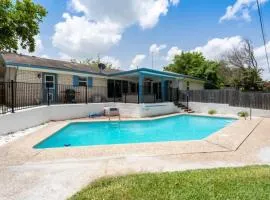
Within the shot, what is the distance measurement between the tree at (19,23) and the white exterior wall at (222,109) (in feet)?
51.1

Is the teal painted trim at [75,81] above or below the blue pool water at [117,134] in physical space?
above

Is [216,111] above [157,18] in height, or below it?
below

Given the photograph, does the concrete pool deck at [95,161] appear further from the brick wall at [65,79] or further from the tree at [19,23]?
the brick wall at [65,79]

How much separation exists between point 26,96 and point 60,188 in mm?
12172

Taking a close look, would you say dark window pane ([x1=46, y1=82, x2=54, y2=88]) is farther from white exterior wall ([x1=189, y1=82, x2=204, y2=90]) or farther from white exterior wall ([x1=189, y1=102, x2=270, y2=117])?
white exterior wall ([x1=189, y1=82, x2=204, y2=90])

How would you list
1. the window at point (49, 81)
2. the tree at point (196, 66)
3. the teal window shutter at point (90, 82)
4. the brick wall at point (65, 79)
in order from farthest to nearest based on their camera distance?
the tree at point (196, 66) < the teal window shutter at point (90, 82) < the brick wall at point (65, 79) < the window at point (49, 81)

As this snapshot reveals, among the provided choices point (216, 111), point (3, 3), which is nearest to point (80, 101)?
point (3, 3)

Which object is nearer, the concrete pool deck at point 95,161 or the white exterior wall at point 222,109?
the concrete pool deck at point 95,161

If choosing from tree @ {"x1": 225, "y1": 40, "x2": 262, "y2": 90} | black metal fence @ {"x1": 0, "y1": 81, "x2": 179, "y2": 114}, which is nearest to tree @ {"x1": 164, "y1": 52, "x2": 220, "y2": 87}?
tree @ {"x1": 225, "y1": 40, "x2": 262, "y2": 90}

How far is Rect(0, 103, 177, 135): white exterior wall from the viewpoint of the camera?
1012 cm

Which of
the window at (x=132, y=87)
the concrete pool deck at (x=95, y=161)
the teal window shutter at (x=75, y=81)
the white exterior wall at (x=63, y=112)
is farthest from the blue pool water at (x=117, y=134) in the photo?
the window at (x=132, y=87)

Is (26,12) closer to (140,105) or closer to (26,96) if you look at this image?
(26,96)

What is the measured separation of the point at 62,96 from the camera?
17.0 metres

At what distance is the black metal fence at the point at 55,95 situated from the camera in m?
13.9
